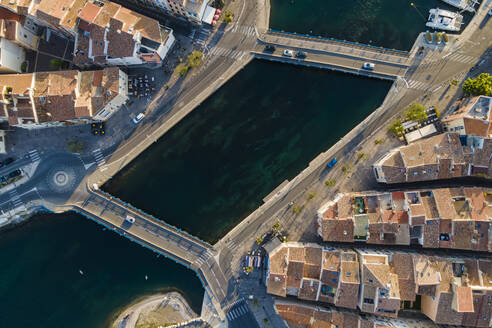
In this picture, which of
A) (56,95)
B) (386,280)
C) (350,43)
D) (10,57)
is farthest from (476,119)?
(10,57)

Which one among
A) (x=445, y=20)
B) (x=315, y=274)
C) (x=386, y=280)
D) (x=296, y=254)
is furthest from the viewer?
(x=445, y=20)

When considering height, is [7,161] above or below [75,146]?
below

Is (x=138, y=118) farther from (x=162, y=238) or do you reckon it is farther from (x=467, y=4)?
(x=467, y=4)

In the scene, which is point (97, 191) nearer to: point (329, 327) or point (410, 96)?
point (329, 327)

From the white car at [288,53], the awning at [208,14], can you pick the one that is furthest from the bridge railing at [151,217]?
the white car at [288,53]

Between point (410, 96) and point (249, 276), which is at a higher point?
point (410, 96)

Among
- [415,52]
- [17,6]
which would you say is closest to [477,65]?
[415,52]

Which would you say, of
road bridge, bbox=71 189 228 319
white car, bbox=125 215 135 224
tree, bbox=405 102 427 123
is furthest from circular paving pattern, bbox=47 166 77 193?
tree, bbox=405 102 427 123
